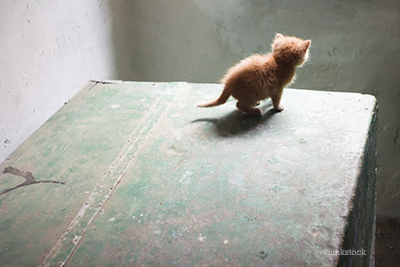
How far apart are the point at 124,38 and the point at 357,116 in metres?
2.57

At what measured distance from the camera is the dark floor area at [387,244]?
10.6ft

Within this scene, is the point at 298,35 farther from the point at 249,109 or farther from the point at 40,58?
the point at 40,58

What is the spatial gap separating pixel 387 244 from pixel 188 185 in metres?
2.86

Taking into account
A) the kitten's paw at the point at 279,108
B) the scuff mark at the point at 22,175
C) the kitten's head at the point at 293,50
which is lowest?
the scuff mark at the point at 22,175

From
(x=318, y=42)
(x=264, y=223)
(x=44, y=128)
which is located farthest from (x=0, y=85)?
(x=318, y=42)

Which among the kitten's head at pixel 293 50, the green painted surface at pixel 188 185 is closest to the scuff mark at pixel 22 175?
the green painted surface at pixel 188 185

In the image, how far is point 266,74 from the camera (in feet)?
6.06

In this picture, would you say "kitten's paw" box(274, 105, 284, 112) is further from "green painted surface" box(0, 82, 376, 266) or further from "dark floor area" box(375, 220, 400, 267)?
"dark floor area" box(375, 220, 400, 267)

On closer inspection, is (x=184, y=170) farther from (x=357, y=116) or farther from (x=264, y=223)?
(x=357, y=116)

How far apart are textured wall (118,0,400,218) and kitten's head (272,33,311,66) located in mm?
1265

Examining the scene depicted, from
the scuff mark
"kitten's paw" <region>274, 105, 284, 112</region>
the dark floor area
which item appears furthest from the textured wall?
the scuff mark

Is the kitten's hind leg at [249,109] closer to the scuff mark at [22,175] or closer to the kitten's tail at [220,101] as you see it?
the kitten's tail at [220,101]

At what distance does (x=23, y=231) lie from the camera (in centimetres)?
136

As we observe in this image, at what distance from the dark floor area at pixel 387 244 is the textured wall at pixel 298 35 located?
13 centimetres
